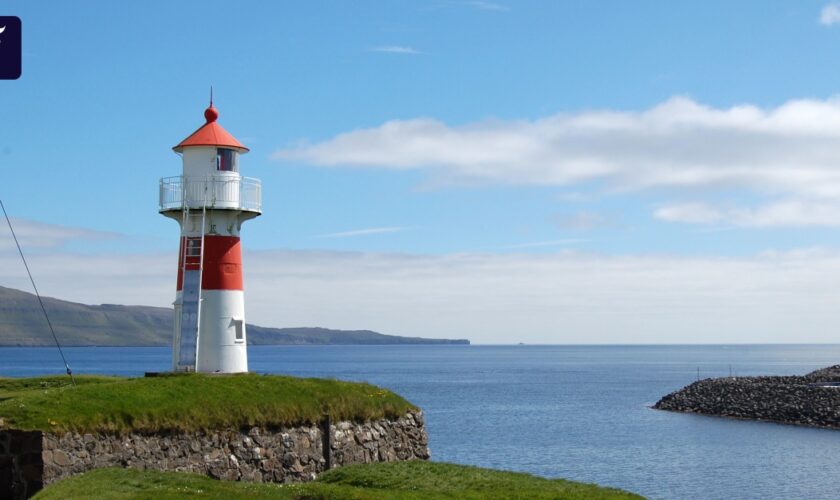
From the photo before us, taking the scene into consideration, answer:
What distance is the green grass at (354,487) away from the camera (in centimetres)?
2344

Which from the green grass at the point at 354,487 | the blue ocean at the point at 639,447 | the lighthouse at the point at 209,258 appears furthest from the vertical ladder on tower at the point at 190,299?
the blue ocean at the point at 639,447

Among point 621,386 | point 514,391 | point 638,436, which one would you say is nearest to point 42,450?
point 638,436

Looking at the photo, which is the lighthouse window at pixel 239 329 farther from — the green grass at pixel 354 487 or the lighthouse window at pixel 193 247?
the green grass at pixel 354 487

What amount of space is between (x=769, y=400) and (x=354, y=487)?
68.0 m

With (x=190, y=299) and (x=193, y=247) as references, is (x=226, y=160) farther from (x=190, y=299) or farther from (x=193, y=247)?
(x=190, y=299)

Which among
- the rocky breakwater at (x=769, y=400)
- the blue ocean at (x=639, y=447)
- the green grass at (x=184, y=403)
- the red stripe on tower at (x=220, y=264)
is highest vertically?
the red stripe on tower at (x=220, y=264)

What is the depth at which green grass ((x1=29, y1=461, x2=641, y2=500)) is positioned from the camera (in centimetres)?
2344

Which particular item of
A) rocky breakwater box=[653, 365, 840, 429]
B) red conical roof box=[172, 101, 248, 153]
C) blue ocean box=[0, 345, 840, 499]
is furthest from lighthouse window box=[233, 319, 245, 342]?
rocky breakwater box=[653, 365, 840, 429]

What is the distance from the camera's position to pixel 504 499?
2342 centimetres

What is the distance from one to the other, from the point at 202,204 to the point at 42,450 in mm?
11444

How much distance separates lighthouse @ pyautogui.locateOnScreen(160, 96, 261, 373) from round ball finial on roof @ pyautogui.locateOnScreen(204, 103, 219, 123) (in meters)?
0.99

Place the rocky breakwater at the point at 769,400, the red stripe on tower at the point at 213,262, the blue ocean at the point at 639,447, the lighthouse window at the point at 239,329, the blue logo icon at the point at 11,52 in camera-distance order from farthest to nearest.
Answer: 1. the rocky breakwater at the point at 769,400
2. the blue ocean at the point at 639,447
3. the lighthouse window at the point at 239,329
4. the red stripe on tower at the point at 213,262
5. the blue logo icon at the point at 11,52

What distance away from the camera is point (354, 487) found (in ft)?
82.6

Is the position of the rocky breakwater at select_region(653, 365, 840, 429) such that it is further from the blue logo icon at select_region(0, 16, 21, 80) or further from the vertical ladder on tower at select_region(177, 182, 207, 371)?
the blue logo icon at select_region(0, 16, 21, 80)
